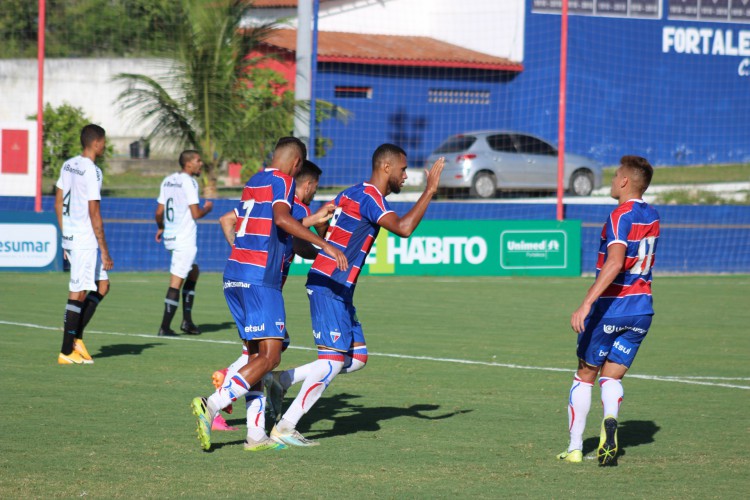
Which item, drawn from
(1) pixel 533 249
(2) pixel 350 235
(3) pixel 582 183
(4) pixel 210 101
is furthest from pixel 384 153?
(3) pixel 582 183

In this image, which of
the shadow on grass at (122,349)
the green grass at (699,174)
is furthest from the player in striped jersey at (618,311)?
the green grass at (699,174)

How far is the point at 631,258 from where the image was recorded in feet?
22.3

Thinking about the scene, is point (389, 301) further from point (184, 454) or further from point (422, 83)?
point (422, 83)

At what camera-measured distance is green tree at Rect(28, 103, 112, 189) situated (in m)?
21.5

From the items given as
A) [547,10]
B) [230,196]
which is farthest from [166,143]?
[547,10]

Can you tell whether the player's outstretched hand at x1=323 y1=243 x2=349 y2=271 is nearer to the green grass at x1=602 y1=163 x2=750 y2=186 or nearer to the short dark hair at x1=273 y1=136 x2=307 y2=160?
the short dark hair at x1=273 y1=136 x2=307 y2=160

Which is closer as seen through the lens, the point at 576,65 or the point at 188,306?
the point at 188,306

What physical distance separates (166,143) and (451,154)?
7.13 m

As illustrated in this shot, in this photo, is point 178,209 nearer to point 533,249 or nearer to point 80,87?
point 533,249

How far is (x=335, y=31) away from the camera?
95.9ft

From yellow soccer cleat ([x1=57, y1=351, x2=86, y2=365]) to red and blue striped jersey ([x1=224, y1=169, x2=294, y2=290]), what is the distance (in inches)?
147

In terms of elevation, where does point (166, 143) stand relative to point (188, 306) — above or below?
above

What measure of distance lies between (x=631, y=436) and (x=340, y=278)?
2.35 metres

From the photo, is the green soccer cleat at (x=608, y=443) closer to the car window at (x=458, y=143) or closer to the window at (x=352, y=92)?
the car window at (x=458, y=143)
